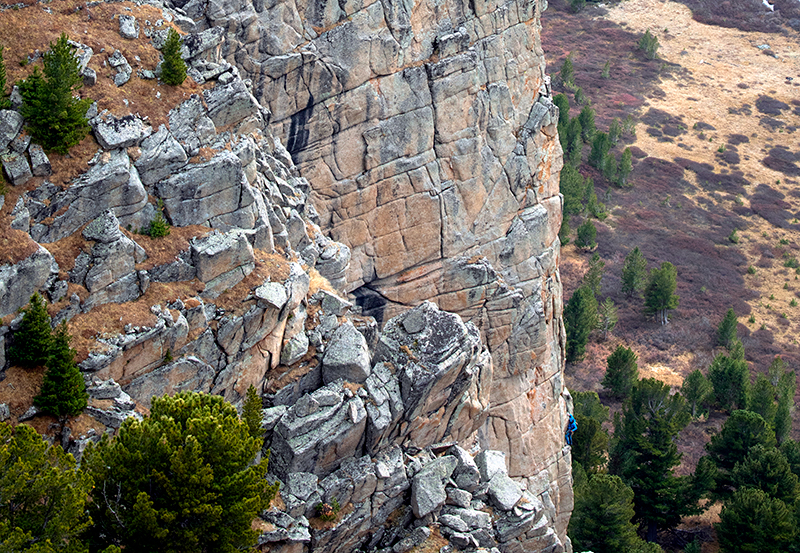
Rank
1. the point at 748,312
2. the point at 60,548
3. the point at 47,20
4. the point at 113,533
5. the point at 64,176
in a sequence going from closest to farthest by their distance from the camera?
1. the point at 60,548
2. the point at 113,533
3. the point at 64,176
4. the point at 47,20
5. the point at 748,312

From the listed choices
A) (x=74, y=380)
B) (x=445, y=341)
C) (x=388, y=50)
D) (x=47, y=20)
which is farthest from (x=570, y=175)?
(x=74, y=380)

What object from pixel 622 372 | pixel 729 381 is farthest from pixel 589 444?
pixel 729 381

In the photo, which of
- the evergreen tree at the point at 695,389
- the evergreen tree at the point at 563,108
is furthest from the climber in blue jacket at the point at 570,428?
the evergreen tree at the point at 563,108

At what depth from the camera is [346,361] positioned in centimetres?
3212

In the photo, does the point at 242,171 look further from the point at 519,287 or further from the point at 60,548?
the point at 519,287

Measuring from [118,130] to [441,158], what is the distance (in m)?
22.8

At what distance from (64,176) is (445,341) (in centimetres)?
1694

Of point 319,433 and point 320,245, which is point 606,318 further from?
point 319,433

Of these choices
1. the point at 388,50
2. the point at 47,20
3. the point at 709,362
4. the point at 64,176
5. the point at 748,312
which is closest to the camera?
the point at 64,176

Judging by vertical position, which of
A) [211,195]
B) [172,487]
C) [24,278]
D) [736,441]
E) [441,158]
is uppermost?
[211,195]

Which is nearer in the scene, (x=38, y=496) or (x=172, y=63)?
(x=38, y=496)

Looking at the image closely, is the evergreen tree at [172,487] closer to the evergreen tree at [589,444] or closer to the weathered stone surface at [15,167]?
the weathered stone surface at [15,167]

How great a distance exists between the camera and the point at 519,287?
172ft

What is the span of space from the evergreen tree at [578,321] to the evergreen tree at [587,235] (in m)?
15.5
